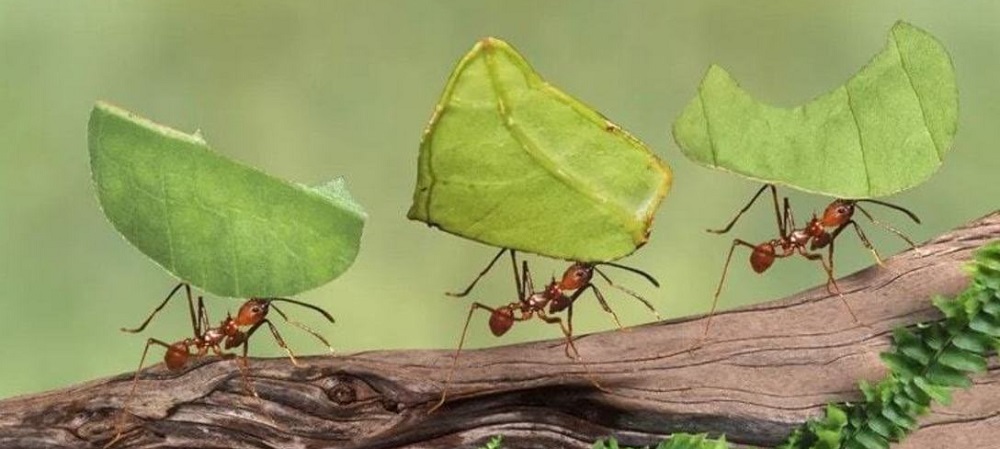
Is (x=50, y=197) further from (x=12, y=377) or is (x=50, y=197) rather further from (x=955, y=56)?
(x=955, y=56)

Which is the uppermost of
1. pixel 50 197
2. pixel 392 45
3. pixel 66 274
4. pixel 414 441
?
pixel 392 45

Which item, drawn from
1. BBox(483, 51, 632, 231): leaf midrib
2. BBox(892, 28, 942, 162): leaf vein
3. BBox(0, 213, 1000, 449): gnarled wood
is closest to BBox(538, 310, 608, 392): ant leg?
BBox(0, 213, 1000, 449): gnarled wood

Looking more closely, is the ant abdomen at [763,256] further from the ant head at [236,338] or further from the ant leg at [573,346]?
the ant head at [236,338]

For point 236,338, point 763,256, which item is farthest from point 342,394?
point 763,256

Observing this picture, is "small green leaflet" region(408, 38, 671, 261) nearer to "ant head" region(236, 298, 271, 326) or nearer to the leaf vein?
"ant head" region(236, 298, 271, 326)

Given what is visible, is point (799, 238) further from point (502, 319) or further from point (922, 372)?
point (502, 319)

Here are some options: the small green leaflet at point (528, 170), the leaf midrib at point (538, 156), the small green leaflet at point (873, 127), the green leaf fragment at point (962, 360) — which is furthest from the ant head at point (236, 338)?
the green leaf fragment at point (962, 360)

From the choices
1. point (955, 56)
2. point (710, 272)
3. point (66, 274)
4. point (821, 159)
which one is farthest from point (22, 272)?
point (955, 56)
